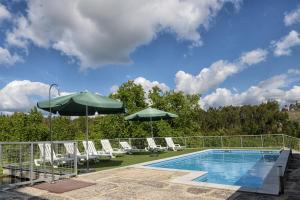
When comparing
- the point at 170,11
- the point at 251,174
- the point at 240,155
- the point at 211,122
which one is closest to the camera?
the point at 251,174

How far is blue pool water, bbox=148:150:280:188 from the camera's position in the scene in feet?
27.6

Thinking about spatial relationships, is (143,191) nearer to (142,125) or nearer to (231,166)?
(231,166)

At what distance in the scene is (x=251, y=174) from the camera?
31.2 ft

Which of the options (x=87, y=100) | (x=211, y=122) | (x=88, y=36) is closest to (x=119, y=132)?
(x=88, y=36)

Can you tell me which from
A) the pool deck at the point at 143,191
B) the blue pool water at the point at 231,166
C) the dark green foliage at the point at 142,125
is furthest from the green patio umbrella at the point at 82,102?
the dark green foliage at the point at 142,125

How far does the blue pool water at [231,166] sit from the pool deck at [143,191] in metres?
1.17

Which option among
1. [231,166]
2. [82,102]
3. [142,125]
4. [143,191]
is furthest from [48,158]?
[142,125]

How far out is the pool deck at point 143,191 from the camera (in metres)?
5.57

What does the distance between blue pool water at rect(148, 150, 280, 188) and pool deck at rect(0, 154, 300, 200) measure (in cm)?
117

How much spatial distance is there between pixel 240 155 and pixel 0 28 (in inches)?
597

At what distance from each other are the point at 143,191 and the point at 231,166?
22.2 ft

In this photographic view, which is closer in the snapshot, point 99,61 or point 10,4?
point 10,4

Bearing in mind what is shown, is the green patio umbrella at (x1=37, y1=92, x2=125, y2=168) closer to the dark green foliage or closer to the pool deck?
the pool deck

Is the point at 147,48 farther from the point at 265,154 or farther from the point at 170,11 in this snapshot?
the point at 265,154
